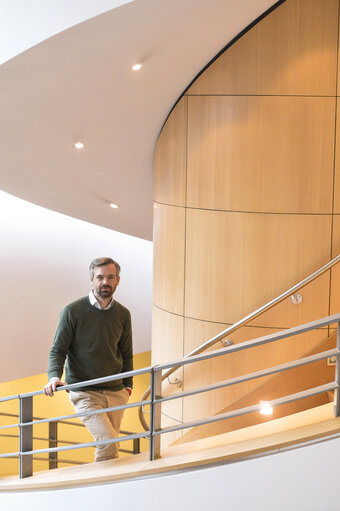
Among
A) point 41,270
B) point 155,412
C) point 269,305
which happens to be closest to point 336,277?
point 269,305

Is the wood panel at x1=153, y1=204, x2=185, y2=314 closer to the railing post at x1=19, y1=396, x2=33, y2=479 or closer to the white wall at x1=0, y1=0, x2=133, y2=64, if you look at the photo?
the white wall at x1=0, y1=0, x2=133, y2=64

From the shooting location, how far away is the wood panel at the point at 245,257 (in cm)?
540

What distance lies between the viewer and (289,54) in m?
5.25

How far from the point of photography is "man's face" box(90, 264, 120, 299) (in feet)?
12.9

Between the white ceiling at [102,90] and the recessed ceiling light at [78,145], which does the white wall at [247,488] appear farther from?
the recessed ceiling light at [78,145]

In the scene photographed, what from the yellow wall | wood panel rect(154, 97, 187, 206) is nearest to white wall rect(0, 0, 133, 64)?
wood panel rect(154, 97, 187, 206)

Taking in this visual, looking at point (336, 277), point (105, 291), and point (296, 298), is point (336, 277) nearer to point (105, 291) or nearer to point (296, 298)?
point (296, 298)

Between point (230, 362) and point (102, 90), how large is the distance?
2.59 meters

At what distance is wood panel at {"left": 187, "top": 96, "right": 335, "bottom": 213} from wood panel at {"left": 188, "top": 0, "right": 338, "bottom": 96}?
117 mm

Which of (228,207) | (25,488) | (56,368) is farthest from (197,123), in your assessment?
(25,488)

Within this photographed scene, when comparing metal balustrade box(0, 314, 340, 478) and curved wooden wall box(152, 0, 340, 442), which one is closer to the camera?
metal balustrade box(0, 314, 340, 478)

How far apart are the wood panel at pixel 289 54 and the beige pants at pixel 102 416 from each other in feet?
9.18

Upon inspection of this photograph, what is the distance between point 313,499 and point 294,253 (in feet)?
10.1

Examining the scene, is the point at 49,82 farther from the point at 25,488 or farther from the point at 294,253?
the point at 25,488
